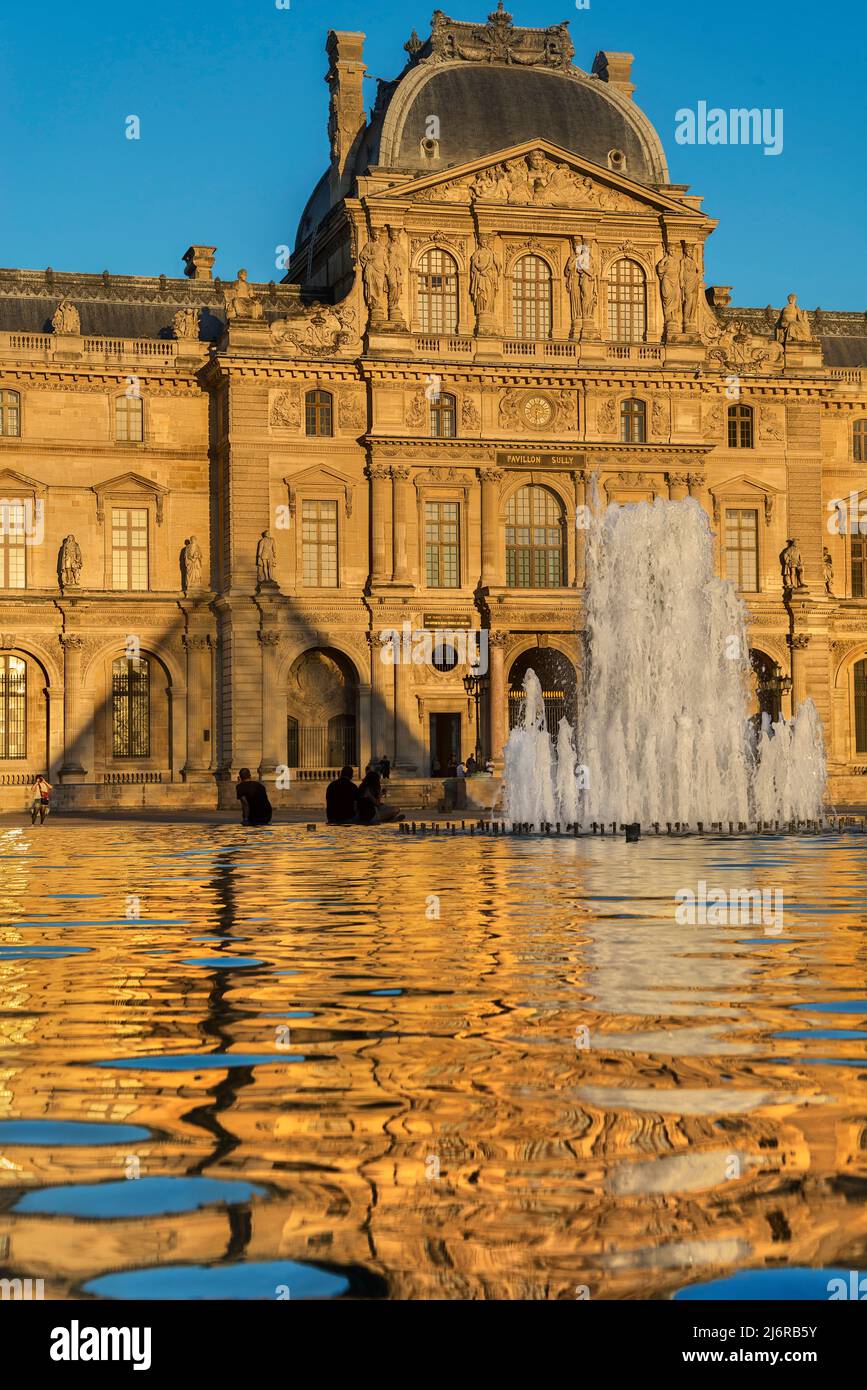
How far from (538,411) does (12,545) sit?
56.5 ft

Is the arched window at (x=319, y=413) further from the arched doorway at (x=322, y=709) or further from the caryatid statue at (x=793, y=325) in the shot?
the caryatid statue at (x=793, y=325)

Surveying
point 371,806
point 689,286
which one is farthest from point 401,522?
point 371,806

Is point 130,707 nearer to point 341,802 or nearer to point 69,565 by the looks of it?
point 69,565

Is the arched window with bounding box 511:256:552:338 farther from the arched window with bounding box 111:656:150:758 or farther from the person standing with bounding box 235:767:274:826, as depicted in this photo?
the person standing with bounding box 235:767:274:826

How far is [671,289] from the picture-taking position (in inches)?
2510

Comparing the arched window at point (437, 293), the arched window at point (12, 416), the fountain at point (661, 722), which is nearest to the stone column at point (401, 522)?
the arched window at point (437, 293)

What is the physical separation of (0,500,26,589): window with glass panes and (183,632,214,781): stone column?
5.59 meters

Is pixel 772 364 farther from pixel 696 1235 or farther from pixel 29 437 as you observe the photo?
pixel 696 1235

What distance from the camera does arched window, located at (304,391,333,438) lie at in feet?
200

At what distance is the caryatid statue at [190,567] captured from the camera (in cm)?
6153

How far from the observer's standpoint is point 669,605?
4244 cm

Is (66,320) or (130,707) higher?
(66,320)

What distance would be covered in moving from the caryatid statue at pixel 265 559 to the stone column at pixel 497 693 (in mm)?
7138

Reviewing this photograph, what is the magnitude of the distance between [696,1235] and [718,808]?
108 feet
